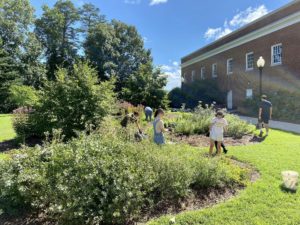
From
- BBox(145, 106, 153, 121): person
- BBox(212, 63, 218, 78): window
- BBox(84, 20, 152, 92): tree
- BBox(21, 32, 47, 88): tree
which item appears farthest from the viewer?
BBox(84, 20, 152, 92): tree

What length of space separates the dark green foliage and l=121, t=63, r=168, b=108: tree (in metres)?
8.41

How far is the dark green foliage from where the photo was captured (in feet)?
105

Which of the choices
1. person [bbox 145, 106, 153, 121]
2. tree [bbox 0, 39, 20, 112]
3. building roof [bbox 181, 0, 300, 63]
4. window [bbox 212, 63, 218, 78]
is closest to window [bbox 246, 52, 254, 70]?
building roof [bbox 181, 0, 300, 63]

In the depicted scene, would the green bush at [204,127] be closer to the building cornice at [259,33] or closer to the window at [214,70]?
the building cornice at [259,33]

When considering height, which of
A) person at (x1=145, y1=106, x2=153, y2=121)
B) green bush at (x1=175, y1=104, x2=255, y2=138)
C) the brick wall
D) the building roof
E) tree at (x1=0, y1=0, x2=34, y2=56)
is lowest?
green bush at (x1=175, y1=104, x2=255, y2=138)

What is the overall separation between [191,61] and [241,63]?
14230mm

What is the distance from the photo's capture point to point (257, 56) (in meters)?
24.7

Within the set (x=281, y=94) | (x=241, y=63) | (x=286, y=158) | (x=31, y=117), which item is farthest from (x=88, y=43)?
(x=286, y=158)

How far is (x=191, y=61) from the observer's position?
41.1 meters

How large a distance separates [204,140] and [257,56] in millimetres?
16892

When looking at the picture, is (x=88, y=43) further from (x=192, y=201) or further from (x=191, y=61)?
(x=192, y=201)

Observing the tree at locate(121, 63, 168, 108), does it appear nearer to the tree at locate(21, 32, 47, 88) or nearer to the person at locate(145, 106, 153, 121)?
the person at locate(145, 106, 153, 121)

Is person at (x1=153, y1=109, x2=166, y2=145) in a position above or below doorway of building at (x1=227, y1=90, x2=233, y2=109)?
below

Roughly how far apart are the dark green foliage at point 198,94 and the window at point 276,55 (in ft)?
27.7
